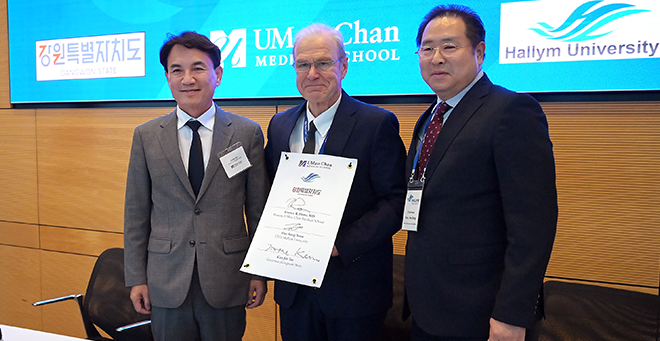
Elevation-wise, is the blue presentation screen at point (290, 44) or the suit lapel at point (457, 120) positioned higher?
the blue presentation screen at point (290, 44)

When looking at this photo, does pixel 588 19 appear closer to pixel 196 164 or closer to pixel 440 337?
pixel 440 337

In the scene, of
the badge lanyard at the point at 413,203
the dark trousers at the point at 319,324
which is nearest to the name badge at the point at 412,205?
the badge lanyard at the point at 413,203

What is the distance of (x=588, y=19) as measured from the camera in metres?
2.14

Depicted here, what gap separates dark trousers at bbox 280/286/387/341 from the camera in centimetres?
165

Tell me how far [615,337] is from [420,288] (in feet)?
3.45

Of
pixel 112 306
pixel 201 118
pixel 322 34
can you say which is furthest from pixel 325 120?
pixel 112 306

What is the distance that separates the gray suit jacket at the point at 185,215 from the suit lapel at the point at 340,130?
1.28 ft

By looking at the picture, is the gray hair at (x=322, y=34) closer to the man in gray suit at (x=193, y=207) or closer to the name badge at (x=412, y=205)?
the man in gray suit at (x=193, y=207)

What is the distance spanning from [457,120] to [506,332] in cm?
67

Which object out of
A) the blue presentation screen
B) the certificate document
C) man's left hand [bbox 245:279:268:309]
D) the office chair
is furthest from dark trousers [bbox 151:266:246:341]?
the blue presentation screen

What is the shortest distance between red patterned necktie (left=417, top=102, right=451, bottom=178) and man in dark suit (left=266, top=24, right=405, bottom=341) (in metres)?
0.13

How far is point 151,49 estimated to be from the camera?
3.11 meters

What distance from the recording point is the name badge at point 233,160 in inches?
72.2

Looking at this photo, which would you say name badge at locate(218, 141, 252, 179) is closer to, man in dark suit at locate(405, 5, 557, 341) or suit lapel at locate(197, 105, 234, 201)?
suit lapel at locate(197, 105, 234, 201)
